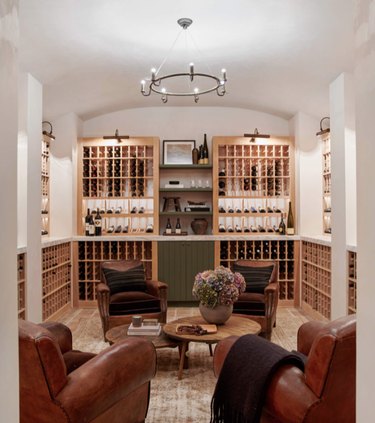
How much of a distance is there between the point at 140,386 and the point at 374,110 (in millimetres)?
1999

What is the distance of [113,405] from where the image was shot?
2.33 m

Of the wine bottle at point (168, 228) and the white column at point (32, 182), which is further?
the wine bottle at point (168, 228)

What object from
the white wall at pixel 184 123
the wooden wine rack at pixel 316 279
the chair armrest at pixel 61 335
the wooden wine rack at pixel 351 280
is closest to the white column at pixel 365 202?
the chair armrest at pixel 61 335

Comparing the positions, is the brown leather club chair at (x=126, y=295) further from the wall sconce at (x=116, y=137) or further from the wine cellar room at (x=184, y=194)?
the wall sconce at (x=116, y=137)

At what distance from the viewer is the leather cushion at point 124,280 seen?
501cm

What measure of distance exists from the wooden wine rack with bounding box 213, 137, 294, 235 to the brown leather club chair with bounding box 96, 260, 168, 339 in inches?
75.6

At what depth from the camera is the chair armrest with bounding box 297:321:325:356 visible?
2.86 meters

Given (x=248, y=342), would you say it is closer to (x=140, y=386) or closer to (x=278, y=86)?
(x=140, y=386)

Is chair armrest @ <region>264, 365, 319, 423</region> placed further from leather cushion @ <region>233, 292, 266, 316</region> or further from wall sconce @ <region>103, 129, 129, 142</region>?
wall sconce @ <region>103, 129, 129, 142</region>

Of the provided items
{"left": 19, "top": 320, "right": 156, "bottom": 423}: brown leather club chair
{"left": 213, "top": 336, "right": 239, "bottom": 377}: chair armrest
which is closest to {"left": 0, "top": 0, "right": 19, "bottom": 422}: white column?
{"left": 19, "top": 320, "right": 156, "bottom": 423}: brown leather club chair

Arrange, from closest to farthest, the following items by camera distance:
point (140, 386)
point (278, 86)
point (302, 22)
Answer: point (140, 386) < point (302, 22) < point (278, 86)

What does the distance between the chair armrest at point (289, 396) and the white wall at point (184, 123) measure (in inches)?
208

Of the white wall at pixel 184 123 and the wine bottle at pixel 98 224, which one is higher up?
the white wall at pixel 184 123

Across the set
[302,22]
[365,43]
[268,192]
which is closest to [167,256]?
[268,192]
